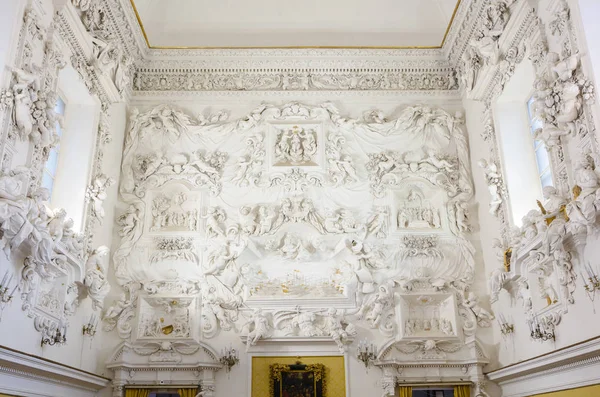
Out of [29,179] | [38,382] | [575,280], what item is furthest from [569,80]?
[38,382]

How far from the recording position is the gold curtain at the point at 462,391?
36.0 ft

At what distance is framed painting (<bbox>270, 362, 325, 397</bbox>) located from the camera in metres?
11.1

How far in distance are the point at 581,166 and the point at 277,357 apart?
20.9 ft

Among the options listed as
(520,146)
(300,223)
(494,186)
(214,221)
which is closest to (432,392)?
(494,186)

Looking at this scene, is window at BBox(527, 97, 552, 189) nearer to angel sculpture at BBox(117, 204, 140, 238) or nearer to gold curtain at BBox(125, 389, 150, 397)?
angel sculpture at BBox(117, 204, 140, 238)

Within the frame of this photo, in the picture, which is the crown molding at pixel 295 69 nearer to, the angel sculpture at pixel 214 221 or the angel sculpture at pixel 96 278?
the angel sculpture at pixel 214 221

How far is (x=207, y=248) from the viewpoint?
1216 centimetres

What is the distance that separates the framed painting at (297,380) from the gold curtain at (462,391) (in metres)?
2.43

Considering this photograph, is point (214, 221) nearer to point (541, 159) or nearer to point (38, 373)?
point (38, 373)

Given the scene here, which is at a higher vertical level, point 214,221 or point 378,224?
point 214,221

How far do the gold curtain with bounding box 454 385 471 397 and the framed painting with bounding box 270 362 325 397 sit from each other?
95.5 inches

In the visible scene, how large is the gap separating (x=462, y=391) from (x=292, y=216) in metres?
4.63

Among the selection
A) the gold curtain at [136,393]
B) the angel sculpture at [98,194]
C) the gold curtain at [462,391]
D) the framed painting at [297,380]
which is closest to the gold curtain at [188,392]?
the gold curtain at [136,393]

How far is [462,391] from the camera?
10992 mm
